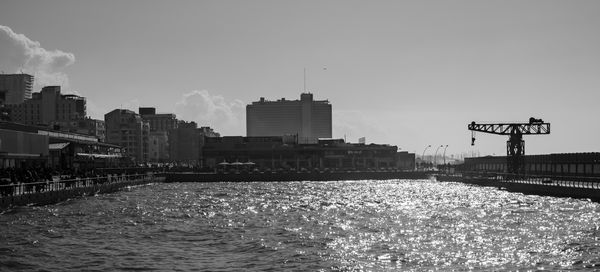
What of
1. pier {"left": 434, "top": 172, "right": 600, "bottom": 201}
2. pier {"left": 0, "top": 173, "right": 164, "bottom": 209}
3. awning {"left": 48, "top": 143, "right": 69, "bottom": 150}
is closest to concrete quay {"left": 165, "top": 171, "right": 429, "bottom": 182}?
pier {"left": 434, "top": 172, "right": 600, "bottom": 201}

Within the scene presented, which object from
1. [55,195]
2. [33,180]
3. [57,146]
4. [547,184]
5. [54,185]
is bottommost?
[55,195]

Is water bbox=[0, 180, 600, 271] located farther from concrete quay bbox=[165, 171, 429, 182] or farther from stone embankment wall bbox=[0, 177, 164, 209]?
concrete quay bbox=[165, 171, 429, 182]

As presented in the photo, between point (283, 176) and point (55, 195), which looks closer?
point (55, 195)

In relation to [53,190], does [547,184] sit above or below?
below

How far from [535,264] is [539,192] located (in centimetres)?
6511

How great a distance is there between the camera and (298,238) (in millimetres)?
44312

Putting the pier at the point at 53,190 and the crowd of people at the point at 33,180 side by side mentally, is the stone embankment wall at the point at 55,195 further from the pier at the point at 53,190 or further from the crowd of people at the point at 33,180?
the crowd of people at the point at 33,180

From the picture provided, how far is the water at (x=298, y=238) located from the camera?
113ft

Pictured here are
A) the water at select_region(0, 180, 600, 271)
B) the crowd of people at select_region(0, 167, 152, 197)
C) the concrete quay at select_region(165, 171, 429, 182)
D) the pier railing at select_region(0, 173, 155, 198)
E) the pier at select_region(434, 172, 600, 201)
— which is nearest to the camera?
the water at select_region(0, 180, 600, 271)

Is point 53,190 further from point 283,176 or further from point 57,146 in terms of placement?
point 283,176

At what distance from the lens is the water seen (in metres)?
34.5

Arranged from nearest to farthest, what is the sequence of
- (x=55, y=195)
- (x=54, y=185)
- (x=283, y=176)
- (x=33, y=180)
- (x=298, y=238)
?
1. (x=298, y=238)
2. (x=33, y=180)
3. (x=55, y=195)
4. (x=54, y=185)
5. (x=283, y=176)

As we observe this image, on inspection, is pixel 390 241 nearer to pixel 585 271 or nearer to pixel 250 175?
pixel 585 271

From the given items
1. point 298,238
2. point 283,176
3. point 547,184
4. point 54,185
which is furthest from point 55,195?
point 283,176
